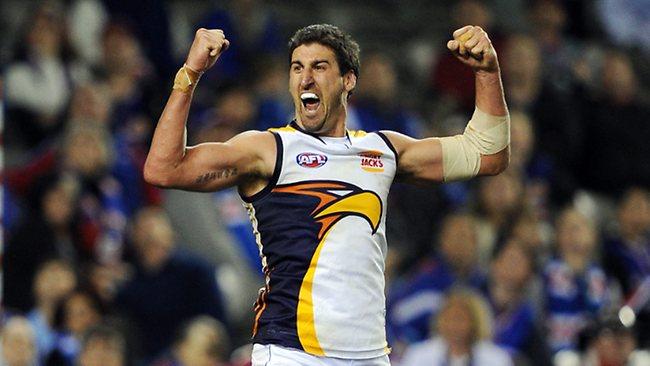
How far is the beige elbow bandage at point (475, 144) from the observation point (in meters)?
6.39

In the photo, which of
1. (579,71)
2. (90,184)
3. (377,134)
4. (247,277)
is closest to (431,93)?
(579,71)

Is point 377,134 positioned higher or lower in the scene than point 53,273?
higher

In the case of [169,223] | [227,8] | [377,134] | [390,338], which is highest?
[227,8]

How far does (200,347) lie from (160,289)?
0.98m

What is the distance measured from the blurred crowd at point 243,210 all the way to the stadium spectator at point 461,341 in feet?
0.04

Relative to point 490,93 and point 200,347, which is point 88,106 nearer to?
point 200,347

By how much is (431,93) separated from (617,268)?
234 cm

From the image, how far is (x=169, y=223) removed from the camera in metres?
11.5

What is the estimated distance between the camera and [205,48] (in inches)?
229

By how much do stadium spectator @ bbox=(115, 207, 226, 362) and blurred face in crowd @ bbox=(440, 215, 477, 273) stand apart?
1709 millimetres

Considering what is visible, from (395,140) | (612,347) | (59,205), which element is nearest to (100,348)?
(59,205)

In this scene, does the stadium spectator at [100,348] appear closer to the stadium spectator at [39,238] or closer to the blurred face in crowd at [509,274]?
the stadium spectator at [39,238]

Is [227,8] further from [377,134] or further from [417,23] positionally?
[377,134]

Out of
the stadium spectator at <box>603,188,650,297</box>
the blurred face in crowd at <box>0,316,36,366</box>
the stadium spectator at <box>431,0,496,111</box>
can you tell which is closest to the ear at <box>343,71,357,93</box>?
the blurred face in crowd at <box>0,316,36,366</box>
